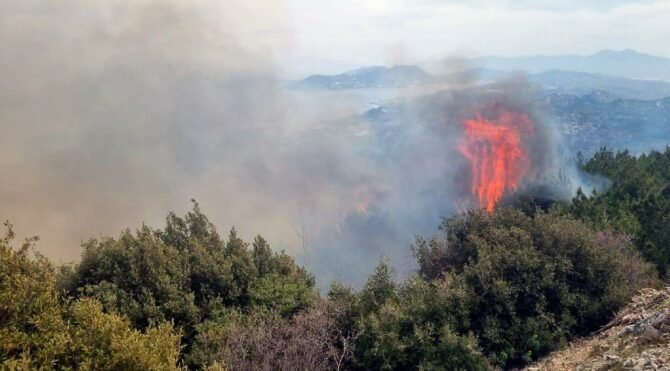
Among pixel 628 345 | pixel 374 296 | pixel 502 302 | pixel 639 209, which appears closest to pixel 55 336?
pixel 374 296

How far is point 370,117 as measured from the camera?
139125 mm

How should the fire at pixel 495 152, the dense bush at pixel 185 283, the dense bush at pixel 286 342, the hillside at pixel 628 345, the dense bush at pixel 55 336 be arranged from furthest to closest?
the fire at pixel 495 152, the dense bush at pixel 185 283, the dense bush at pixel 286 342, the hillside at pixel 628 345, the dense bush at pixel 55 336

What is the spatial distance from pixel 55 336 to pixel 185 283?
44.9 ft

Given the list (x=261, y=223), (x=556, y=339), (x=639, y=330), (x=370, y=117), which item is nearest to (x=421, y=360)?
(x=556, y=339)

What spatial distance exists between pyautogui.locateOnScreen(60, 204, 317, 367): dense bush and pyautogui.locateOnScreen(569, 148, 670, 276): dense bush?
22.9 m

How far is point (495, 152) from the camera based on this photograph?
196 ft

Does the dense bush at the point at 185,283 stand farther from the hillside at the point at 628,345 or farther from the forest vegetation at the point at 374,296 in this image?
the hillside at the point at 628,345

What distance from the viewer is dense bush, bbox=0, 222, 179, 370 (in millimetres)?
12469

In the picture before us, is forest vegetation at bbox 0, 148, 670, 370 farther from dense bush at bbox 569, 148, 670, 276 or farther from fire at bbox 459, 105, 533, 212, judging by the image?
fire at bbox 459, 105, 533, 212

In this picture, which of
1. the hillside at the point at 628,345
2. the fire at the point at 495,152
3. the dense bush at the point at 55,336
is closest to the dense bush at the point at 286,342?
the dense bush at the point at 55,336

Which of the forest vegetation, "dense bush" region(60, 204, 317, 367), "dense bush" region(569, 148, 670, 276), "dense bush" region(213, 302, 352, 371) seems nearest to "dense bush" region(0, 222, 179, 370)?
the forest vegetation

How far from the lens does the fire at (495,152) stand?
5619cm

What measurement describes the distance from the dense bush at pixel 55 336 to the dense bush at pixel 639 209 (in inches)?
1210

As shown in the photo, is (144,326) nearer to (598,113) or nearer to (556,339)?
(556,339)
